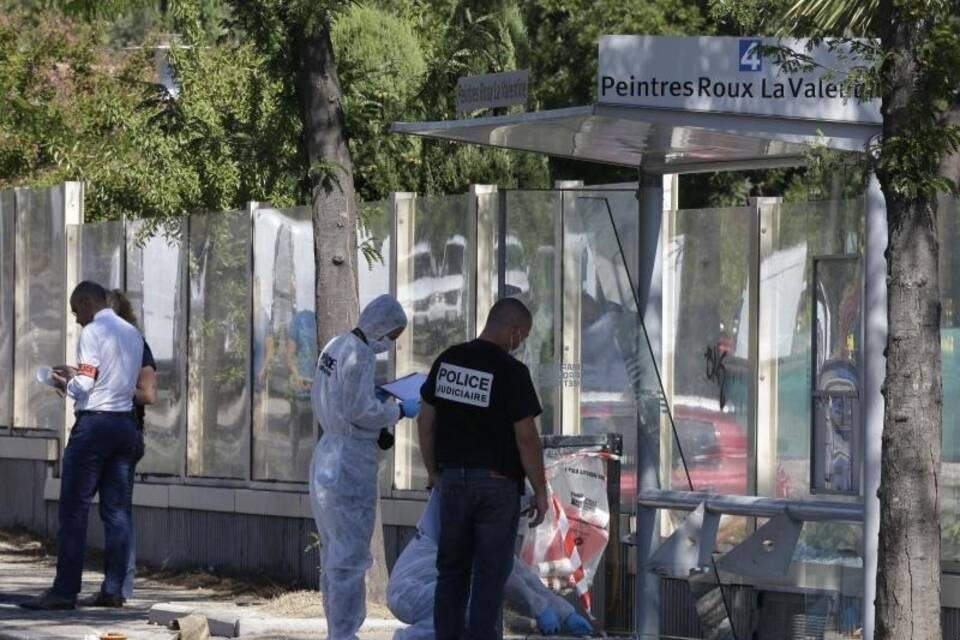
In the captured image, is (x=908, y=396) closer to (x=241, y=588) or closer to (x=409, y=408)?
(x=409, y=408)

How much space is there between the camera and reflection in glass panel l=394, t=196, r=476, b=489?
12.2 meters

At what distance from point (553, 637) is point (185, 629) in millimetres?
2063

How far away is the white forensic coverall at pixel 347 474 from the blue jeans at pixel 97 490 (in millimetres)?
2845

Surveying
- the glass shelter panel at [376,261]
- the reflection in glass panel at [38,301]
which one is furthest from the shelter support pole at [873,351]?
the reflection in glass panel at [38,301]

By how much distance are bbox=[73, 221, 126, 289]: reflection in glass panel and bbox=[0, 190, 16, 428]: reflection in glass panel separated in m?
1.28

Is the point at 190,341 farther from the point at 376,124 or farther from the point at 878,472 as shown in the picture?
the point at 878,472

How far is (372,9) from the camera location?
22859 mm

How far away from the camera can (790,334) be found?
33.9 ft

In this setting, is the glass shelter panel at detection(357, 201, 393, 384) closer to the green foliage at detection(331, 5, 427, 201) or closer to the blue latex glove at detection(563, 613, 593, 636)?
the green foliage at detection(331, 5, 427, 201)

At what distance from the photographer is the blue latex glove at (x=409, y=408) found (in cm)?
959

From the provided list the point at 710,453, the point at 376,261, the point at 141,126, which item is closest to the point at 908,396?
the point at 710,453

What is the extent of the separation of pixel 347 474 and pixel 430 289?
9.68ft

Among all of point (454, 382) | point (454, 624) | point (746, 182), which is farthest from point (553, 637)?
point (746, 182)

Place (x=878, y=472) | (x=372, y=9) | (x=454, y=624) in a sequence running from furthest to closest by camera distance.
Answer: (x=372, y=9)
(x=454, y=624)
(x=878, y=472)
